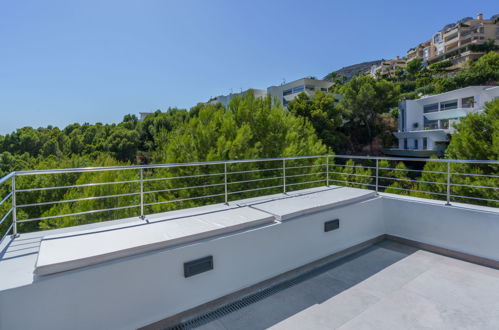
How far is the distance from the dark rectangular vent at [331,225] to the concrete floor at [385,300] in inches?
15.5

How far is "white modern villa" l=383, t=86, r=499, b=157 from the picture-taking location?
2303 cm

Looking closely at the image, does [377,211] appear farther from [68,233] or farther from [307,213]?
[68,233]

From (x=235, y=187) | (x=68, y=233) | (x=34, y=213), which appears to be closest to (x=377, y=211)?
(x=68, y=233)

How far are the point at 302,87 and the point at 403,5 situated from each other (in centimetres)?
2007

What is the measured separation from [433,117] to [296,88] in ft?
49.7

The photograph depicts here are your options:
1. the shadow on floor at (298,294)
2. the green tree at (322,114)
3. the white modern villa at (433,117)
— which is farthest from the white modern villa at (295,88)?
the shadow on floor at (298,294)

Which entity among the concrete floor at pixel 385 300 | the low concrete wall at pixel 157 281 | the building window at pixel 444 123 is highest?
the building window at pixel 444 123

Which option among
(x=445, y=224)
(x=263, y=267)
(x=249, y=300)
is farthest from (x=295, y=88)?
(x=249, y=300)

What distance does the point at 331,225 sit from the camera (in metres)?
3.25

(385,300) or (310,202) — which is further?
(310,202)

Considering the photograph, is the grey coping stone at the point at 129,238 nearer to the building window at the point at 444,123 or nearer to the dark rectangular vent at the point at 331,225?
the dark rectangular vent at the point at 331,225

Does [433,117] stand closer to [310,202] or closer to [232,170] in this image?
[232,170]

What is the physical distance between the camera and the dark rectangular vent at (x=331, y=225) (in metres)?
3.21

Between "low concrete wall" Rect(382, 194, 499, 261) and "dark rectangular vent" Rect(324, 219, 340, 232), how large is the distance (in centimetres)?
104
